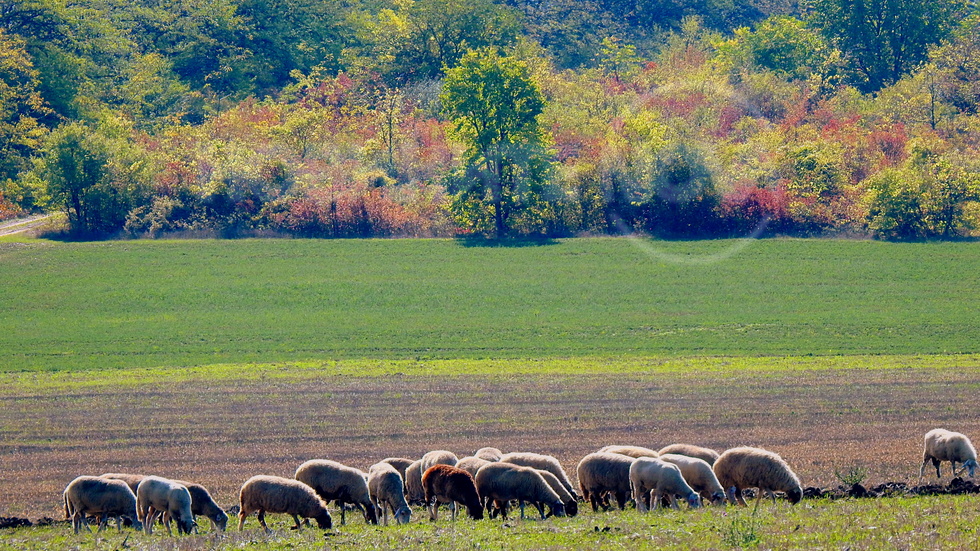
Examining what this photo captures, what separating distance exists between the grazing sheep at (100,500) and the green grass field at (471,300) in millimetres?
20856

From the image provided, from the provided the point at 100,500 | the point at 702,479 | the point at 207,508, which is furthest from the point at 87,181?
the point at 702,479

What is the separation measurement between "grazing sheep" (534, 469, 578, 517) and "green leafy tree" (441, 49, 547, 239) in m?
45.2

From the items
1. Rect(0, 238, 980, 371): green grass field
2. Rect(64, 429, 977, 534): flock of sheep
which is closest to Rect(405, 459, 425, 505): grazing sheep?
Rect(64, 429, 977, 534): flock of sheep

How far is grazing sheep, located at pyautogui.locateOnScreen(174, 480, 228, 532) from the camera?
68.5 ft

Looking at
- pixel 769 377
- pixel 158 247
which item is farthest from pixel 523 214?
pixel 769 377

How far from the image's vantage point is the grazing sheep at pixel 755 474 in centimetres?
2109

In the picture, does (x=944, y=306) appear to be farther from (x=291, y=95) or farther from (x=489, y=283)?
(x=291, y=95)

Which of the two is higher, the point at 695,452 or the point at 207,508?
the point at 695,452

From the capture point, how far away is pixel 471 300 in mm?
52406

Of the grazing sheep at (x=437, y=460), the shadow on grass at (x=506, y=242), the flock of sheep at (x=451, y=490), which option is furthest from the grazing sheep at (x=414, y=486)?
the shadow on grass at (x=506, y=242)

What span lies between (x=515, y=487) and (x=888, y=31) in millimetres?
93545

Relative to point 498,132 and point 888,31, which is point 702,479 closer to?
point 498,132

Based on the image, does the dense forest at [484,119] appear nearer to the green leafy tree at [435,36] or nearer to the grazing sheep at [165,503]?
the green leafy tree at [435,36]

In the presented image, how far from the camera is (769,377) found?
122ft
